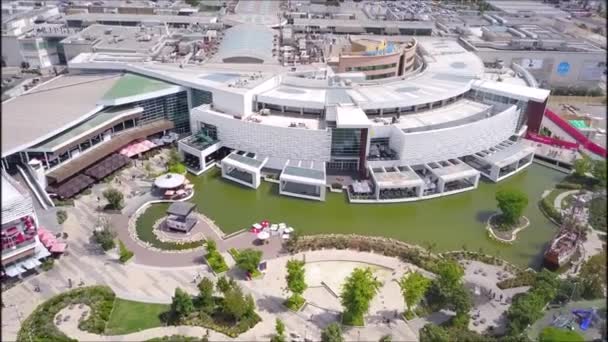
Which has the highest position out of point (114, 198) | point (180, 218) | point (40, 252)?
point (114, 198)

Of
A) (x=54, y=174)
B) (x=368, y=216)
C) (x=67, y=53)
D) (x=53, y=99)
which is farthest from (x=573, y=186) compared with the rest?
(x=67, y=53)

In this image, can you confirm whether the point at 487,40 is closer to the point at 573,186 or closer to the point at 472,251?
the point at 573,186

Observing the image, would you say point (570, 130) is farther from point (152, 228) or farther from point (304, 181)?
point (152, 228)

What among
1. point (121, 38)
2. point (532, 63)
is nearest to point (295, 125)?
point (121, 38)

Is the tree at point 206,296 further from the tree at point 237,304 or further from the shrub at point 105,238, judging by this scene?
the shrub at point 105,238

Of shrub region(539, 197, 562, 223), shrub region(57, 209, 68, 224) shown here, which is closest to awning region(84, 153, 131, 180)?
shrub region(57, 209, 68, 224)

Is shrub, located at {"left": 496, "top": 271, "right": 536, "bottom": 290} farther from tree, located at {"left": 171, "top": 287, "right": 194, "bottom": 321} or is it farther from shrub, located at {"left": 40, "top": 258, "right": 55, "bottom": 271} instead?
shrub, located at {"left": 40, "top": 258, "right": 55, "bottom": 271}
